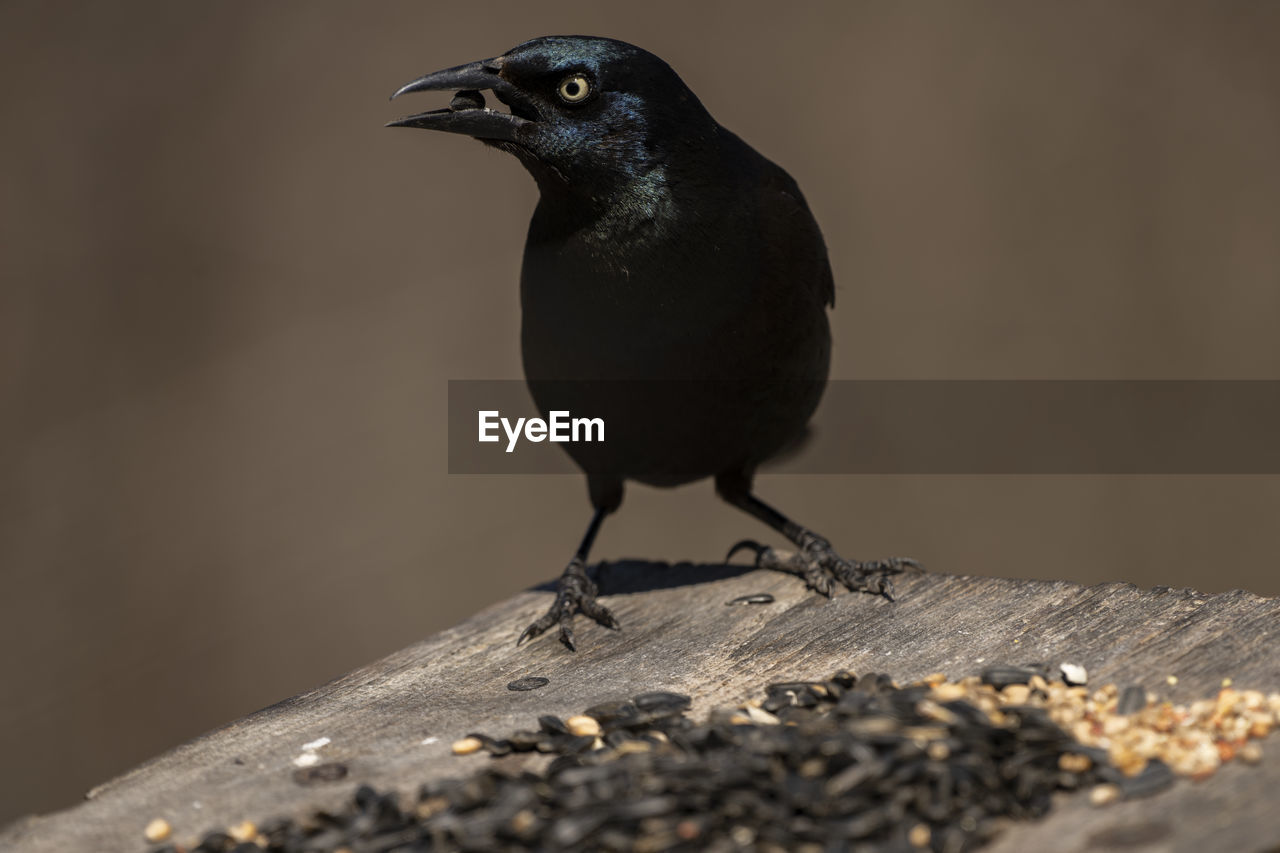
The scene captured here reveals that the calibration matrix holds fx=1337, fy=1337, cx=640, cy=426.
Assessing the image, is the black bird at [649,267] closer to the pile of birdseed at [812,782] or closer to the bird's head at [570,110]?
the bird's head at [570,110]

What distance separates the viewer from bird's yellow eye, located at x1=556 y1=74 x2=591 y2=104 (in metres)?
3.98

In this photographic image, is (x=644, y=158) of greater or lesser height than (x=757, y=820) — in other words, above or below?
above

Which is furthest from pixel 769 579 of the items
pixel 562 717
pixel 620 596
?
pixel 562 717

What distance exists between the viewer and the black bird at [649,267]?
4004 millimetres

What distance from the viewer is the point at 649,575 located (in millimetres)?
4641

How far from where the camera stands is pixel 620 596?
444 centimetres

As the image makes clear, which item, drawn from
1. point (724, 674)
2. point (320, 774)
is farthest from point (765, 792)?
point (320, 774)

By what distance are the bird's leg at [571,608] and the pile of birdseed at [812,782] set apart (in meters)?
1.01

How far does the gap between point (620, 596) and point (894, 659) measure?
121 cm

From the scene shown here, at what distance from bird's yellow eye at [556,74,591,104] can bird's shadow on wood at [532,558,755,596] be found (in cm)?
158

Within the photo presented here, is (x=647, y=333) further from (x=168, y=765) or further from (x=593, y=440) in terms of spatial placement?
(x=168, y=765)

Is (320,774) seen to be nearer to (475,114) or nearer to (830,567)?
(830,567)

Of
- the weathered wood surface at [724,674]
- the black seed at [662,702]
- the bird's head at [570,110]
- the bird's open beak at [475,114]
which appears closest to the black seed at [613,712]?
the black seed at [662,702]

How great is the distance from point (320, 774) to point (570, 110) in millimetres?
2062
